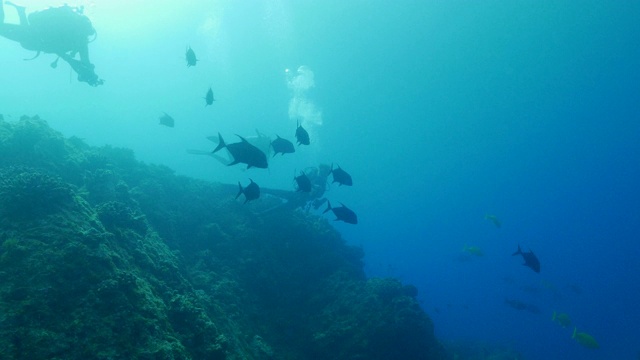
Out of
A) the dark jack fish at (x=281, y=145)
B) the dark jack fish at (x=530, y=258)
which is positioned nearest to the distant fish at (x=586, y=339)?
the dark jack fish at (x=530, y=258)

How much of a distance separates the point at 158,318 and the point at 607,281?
170037mm

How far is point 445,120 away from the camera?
442 ft

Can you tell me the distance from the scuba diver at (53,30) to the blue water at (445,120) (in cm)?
5228

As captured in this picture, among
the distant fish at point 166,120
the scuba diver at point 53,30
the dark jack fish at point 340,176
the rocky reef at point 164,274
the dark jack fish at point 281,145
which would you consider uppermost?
the scuba diver at point 53,30

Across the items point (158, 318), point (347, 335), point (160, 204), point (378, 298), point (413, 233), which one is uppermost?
point (413, 233)

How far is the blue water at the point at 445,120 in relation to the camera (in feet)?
271

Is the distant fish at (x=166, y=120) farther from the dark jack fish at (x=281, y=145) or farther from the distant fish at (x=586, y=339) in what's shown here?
the distant fish at (x=586, y=339)

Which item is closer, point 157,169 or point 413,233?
point 157,169

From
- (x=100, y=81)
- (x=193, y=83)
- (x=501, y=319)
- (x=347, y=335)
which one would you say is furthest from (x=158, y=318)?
(x=193, y=83)

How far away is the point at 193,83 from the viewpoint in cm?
15462

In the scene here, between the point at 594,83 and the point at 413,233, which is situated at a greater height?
the point at 594,83

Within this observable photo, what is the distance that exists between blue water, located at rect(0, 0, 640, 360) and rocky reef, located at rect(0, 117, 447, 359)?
155 ft

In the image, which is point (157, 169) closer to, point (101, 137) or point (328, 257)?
point (328, 257)

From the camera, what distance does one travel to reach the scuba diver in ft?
34.2
